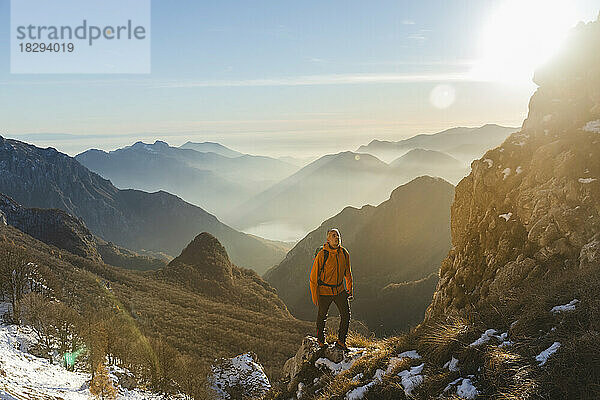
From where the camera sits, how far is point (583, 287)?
936 centimetres

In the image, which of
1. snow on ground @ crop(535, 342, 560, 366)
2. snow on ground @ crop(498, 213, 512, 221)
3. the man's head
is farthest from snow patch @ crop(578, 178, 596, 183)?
snow on ground @ crop(535, 342, 560, 366)

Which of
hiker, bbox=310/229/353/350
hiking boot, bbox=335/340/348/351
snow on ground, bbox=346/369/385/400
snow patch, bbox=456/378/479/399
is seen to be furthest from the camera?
hiking boot, bbox=335/340/348/351

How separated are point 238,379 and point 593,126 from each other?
5552cm

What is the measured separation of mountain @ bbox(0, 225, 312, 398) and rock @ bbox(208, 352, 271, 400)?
2.74 meters

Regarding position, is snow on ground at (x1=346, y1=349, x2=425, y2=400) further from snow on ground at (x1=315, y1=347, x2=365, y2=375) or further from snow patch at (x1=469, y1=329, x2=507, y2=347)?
snow on ground at (x1=315, y1=347, x2=365, y2=375)

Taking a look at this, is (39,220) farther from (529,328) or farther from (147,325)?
(529,328)

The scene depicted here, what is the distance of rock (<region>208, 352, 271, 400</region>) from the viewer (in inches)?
2265

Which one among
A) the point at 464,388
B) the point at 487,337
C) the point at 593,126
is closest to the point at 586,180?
the point at 593,126

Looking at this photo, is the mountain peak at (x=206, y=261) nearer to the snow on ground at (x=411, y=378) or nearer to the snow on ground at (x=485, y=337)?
the snow on ground at (x=411, y=378)

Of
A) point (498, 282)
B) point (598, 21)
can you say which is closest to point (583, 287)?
point (498, 282)

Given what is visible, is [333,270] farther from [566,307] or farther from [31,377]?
[31,377]

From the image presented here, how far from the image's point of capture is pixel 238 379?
197 feet

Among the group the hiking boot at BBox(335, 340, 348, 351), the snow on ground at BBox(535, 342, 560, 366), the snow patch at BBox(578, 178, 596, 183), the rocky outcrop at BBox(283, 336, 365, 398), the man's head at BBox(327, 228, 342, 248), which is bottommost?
the rocky outcrop at BBox(283, 336, 365, 398)

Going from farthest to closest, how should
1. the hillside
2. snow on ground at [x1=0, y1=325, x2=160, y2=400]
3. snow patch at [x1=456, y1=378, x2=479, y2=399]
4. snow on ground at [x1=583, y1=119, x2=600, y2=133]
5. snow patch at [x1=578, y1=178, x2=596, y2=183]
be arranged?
1. snow on ground at [x1=0, y1=325, x2=160, y2=400]
2. snow on ground at [x1=583, y1=119, x2=600, y2=133]
3. snow patch at [x1=578, y1=178, x2=596, y2=183]
4. the hillside
5. snow patch at [x1=456, y1=378, x2=479, y2=399]
